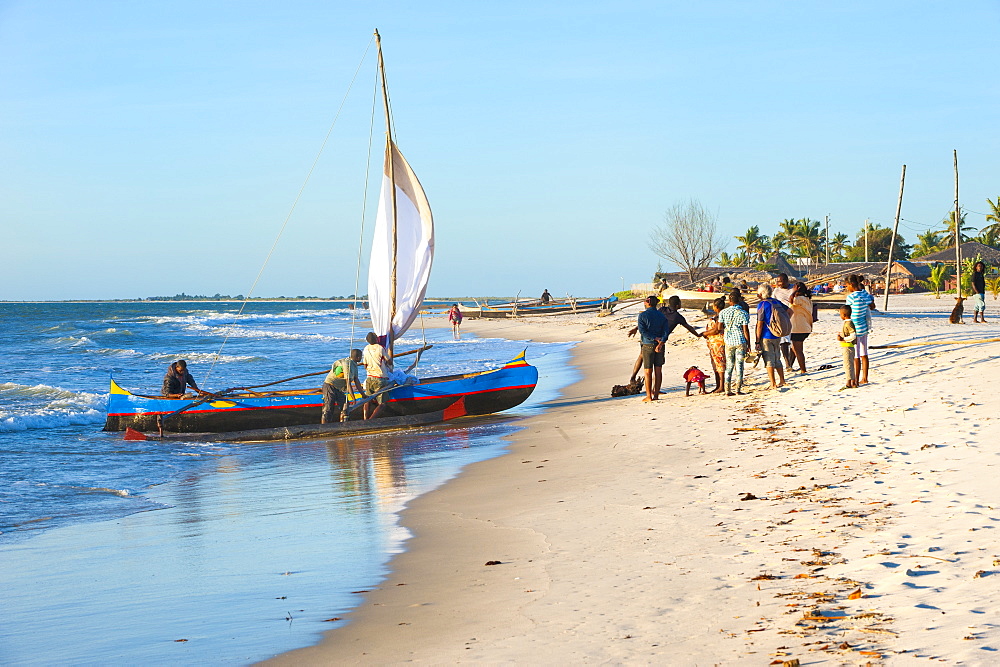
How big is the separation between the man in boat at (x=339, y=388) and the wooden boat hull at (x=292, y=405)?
1.01 feet

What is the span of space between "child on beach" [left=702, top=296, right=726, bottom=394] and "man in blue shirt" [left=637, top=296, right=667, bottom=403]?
0.79 meters

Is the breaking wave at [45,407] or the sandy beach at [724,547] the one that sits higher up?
the sandy beach at [724,547]

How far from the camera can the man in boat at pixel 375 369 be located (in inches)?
586

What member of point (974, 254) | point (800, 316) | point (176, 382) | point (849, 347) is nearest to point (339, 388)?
point (176, 382)

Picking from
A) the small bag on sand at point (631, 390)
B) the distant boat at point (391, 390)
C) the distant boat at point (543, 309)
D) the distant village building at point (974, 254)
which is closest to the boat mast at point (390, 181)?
the distant boat at point (391, 390)

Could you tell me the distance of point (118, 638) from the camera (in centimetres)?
507

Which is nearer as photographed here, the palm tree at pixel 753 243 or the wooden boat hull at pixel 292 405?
the wooden boat hull at pixel 292 405

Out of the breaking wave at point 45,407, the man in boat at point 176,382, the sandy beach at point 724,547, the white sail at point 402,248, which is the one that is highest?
the white sail at point 402,248

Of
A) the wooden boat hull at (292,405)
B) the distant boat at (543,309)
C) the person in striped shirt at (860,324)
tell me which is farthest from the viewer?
the distant boat at (543,309)

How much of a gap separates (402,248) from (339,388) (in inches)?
120

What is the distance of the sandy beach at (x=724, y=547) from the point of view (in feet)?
13.7

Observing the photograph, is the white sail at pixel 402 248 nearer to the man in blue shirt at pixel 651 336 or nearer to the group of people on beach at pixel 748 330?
the man in blue shirt at pixel 651 336

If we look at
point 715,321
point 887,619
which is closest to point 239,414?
point 715,321

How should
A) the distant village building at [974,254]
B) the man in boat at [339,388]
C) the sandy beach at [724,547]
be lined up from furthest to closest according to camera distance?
the distant village building at [974,254] < the man in boat at [339,388] < the sandy beach at [724,547]
